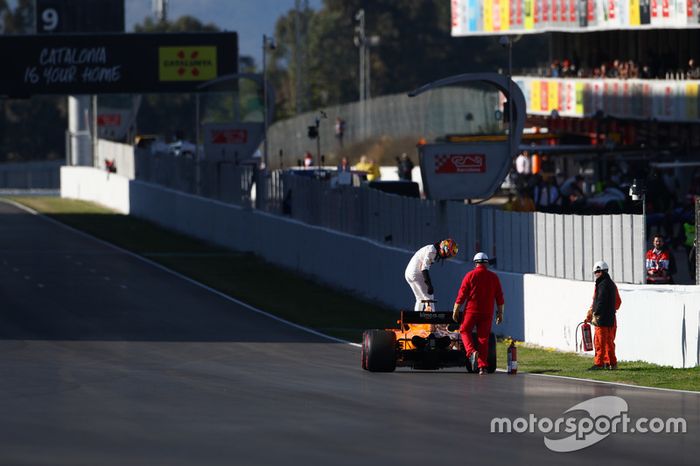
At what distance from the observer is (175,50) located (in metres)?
67.9

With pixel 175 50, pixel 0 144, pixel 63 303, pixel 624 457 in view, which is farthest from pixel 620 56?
pixel 0 144

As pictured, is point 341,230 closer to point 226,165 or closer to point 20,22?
point 226,165

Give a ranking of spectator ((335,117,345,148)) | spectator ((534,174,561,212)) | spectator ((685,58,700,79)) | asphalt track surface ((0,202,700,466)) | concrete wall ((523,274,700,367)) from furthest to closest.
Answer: spectator ((335,117,345,148)), spectator ((685,58,700,79)), spectator ((534,174,561,212)), concrete wall ((523,274,700,367)), asphalt track surface ((0,202,700,466))

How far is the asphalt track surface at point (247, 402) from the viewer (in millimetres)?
15234

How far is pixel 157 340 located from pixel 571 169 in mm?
43524

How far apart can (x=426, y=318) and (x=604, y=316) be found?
8.52 ft

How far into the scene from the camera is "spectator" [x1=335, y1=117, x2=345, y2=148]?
272 feet

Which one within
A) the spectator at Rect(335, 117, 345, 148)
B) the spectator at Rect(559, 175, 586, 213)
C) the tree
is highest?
the tree

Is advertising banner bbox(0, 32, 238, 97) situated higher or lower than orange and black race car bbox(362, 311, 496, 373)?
higher

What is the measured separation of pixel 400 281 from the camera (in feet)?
116

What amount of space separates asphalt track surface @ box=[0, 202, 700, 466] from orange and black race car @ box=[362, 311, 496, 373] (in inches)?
9.6

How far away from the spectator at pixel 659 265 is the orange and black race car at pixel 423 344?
15.3ft

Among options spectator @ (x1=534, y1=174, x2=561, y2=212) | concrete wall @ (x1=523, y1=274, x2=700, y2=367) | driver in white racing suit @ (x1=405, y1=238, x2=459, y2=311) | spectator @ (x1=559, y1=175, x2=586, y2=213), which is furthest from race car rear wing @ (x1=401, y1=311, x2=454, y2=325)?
spectator @ (x1=534, y1=174, x2=561, y2=212)

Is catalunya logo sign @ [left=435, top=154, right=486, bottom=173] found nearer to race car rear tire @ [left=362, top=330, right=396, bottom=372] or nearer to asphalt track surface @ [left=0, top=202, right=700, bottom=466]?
asphalt track surface @ [left=0, top=202, right=700, bottom=466]
